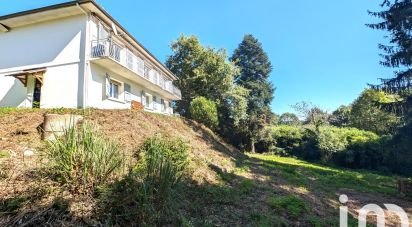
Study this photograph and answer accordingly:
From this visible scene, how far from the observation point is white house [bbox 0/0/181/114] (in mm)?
15336

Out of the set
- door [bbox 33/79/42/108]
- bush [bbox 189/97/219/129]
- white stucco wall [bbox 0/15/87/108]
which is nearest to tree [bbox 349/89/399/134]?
bush [bbox 189/97/219/129]

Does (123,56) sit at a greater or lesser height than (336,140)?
greater

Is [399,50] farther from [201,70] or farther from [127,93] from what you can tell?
[201,70]

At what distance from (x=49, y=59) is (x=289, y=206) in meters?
14.8

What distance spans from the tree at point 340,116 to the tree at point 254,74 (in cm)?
1006

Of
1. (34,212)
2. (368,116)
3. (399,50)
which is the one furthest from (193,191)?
(368,116)

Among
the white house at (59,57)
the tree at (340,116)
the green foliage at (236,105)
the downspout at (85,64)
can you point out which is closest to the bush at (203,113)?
the white house at (59,57)

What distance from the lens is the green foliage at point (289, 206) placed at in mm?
6914

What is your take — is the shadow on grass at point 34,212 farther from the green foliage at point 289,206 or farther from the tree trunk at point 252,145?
the tree trunk at point 252,145

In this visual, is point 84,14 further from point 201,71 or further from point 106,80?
point 201,71

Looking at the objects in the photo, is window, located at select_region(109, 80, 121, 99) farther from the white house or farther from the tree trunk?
the tree trunk

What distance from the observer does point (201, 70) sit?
32.0 metres

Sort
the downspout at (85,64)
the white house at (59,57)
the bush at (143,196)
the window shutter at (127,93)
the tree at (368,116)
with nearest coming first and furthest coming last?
the bush at (143,196) → the downspout at (85,64) → the white house at (59,57) → the window shutter at (127,93) → the tree at (368,116)

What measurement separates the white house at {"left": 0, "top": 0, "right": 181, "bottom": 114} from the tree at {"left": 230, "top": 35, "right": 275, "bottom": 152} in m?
22.5
